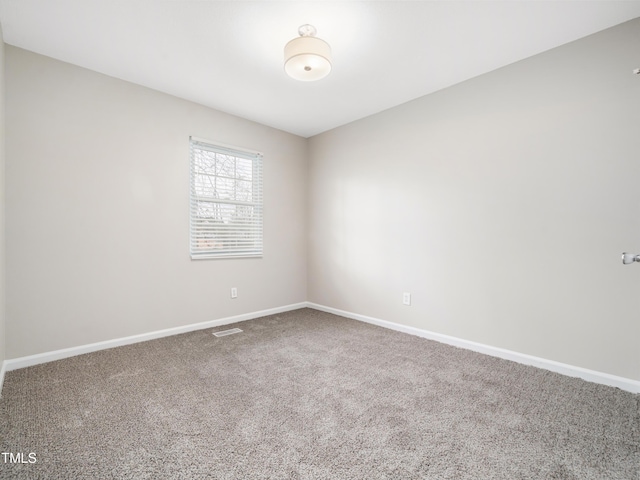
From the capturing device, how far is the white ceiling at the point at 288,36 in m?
1.92

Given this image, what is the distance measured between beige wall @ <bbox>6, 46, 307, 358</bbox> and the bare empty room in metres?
0.02

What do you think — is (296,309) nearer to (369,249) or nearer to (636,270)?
(369,249)

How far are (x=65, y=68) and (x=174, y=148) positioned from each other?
0.99 m

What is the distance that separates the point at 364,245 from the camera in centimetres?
367

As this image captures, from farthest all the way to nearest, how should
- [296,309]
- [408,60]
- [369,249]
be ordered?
[296,309] < [369,249] < [408,60]

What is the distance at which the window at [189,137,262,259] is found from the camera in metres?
3.32

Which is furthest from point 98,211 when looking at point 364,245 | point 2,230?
point 364,245

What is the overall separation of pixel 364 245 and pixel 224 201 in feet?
5.68

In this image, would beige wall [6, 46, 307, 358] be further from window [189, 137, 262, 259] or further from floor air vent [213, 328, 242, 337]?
floor air vent [213, 328, 242, 337]

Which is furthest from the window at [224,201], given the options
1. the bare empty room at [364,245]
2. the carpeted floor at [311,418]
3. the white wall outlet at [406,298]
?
the white wall outlet at [406,298]

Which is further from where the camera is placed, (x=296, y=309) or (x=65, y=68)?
(x=296, y=309)

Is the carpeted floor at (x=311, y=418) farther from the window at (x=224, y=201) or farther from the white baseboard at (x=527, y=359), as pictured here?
the window at (x=224, y=201)

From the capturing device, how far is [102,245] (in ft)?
8.84

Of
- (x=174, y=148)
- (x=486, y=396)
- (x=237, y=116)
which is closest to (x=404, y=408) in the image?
(x=486, y=396)
